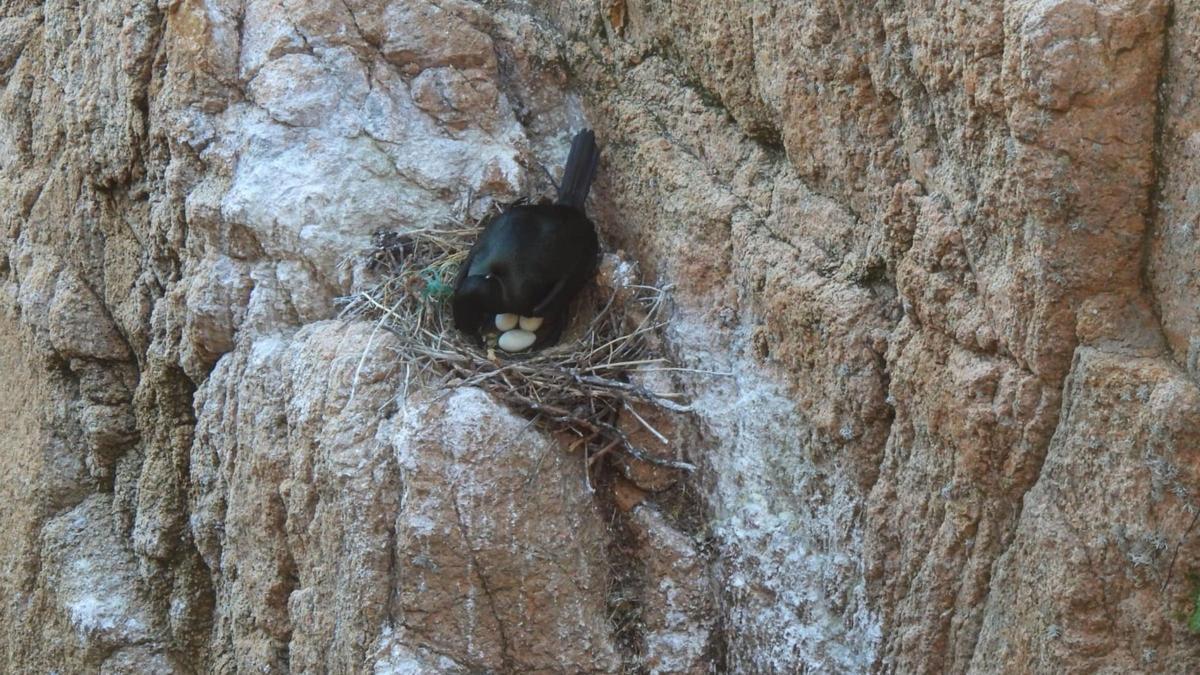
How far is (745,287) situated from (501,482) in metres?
0.86

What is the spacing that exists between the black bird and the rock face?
6.2 inches

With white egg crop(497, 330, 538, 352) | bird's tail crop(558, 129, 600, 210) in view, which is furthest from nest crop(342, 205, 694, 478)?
bird's tail crop(558, 129, 600, 210)

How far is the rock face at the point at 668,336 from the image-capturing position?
288 cm

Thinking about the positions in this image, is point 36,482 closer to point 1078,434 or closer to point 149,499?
point 149,499

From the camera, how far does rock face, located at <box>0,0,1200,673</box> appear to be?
288cm

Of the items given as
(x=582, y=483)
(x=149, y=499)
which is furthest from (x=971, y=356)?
(x=149, y=499)

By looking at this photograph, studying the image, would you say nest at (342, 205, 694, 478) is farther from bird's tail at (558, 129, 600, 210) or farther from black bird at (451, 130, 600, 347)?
bird's tail at (558, 129, 600, 210)

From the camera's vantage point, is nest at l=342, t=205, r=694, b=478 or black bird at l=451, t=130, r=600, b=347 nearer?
nest at l=342, t=205, r=694, b=478

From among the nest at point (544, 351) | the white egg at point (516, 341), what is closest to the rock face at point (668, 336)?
the nest at point (544, 351)

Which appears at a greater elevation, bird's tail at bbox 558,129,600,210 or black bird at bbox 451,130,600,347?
bird's tail at bbox 558,129,600,210

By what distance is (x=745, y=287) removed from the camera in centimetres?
412

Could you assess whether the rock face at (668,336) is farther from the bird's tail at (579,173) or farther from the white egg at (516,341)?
the white egg at (516,341)

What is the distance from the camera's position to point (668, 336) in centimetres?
440

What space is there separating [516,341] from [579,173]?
0.59m
